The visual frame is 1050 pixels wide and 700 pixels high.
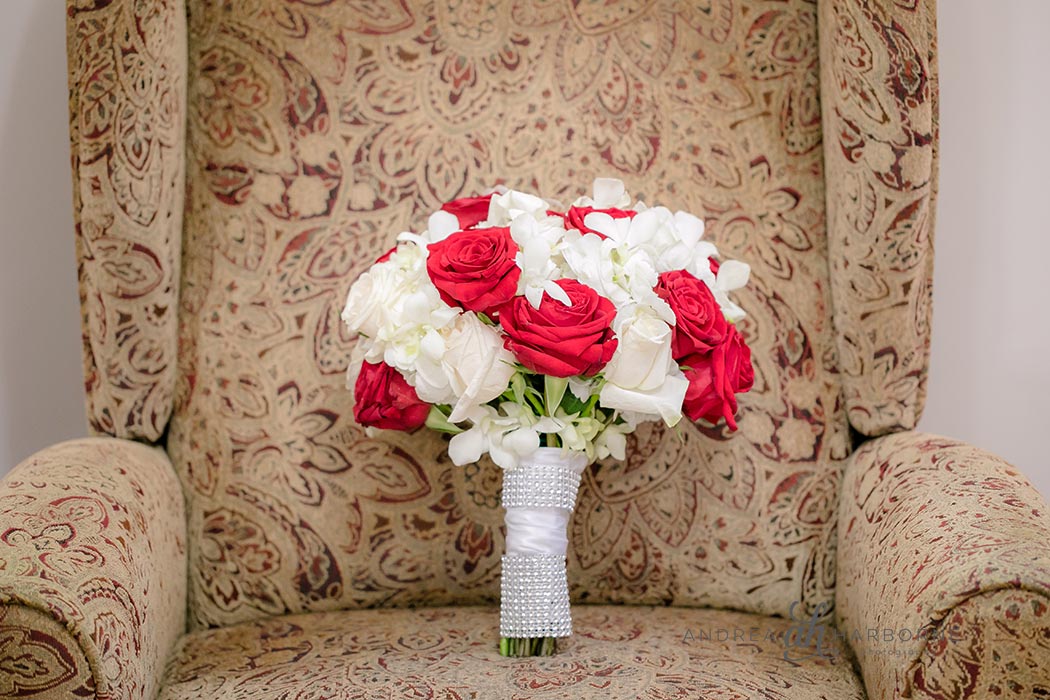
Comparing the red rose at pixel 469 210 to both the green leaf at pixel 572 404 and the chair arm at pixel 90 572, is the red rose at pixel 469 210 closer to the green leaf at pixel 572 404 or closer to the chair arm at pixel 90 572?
the green leaf at pixel 572 404

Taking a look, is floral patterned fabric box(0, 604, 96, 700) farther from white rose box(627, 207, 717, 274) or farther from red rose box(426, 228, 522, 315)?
white rose box(627, 207, 717, 274)

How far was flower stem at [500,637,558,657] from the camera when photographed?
117cm

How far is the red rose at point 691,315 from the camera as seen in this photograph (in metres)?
1.10

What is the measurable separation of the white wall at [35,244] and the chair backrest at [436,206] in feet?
1.14

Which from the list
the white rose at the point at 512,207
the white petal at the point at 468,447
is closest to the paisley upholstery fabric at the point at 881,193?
the white rose at the point at 512,207

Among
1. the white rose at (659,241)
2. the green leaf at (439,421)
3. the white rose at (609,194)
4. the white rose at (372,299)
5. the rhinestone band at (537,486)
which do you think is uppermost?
the white rose at (609,194)

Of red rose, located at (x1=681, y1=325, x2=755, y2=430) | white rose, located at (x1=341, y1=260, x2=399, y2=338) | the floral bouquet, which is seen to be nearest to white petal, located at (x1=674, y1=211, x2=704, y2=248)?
the floral bouquet

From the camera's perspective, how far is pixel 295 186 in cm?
142

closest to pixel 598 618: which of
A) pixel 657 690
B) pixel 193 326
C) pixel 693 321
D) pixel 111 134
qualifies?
pixel 657 690

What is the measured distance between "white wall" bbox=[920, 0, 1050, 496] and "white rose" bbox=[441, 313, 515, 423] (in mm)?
899

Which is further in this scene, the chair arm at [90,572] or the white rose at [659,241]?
the white rose at [659,241]

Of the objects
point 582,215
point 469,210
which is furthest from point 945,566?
point 469,210

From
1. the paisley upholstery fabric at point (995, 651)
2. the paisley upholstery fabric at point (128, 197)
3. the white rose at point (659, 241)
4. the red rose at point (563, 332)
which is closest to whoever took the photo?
the paisley upholstery fabric at point (995, 651)

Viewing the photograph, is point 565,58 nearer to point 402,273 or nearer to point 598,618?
point 402,273
